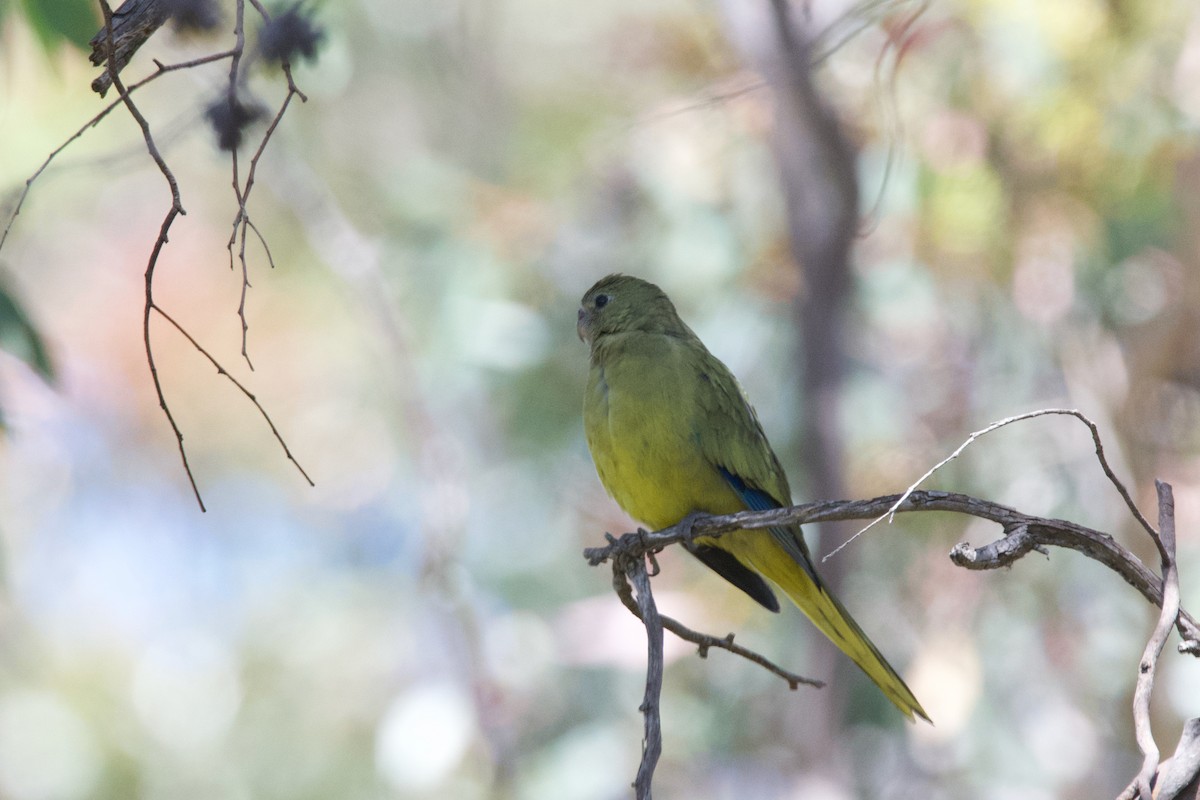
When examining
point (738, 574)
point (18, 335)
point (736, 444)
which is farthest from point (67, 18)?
point (738, 574)

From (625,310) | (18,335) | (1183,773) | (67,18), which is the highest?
(625,310)

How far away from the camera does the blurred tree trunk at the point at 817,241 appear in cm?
527

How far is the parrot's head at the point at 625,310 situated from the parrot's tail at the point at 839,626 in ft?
3.00

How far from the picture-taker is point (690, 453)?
3715mm

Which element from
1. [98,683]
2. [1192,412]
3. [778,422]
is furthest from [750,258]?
[98,683]

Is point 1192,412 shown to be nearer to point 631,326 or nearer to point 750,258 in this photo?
point 750,258

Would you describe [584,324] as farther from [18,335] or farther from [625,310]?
[18,335]

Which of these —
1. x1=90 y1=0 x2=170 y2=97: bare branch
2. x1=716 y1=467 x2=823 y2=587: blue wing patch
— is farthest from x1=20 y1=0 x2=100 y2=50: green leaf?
x1=716 y1=467 x2=823 y2=587: blue wing patch

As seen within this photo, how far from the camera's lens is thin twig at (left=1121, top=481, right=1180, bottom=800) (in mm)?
1630

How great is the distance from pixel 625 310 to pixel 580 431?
2838mm

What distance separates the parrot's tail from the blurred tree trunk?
1.64 m

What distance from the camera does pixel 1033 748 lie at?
6469 mm

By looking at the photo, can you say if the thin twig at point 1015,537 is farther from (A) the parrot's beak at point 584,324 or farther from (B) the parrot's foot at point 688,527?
(A) the parrot's beak at point 584,324

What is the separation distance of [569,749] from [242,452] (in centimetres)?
435
